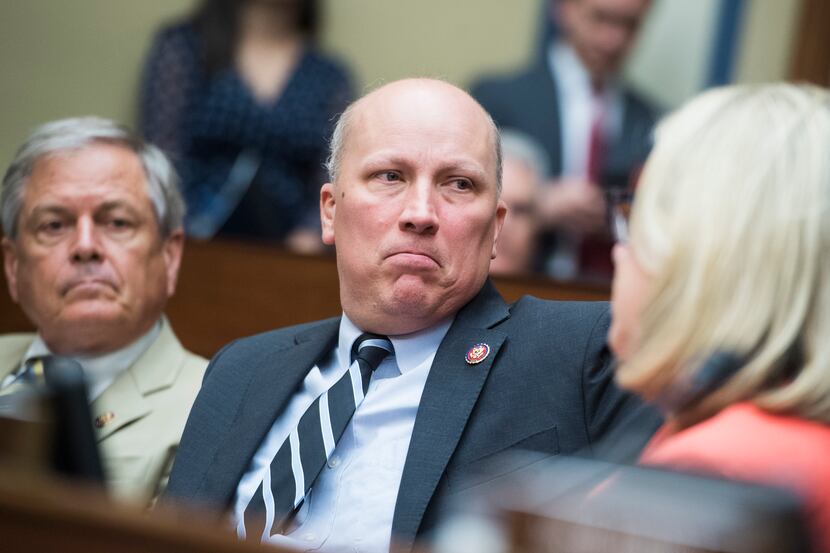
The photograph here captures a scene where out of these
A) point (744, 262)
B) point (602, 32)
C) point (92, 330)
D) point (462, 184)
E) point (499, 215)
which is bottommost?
point (92, 330)

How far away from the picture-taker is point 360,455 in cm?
204

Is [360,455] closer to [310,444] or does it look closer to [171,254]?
Answer: [310,444]

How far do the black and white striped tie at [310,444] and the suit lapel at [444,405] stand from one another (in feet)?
0.45

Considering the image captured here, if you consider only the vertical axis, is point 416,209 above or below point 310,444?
above

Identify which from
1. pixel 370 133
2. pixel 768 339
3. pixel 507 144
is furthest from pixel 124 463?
pixel 507 144

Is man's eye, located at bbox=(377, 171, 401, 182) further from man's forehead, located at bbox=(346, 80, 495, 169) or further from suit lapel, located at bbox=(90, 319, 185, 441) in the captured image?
suit lapel, located at bbox=(90, 319, 185, 441)

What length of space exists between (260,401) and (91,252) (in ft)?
2.08

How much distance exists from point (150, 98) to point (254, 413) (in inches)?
97.6

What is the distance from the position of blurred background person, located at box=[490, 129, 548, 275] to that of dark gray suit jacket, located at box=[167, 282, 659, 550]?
1482 millimetres

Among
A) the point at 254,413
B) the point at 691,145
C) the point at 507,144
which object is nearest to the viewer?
the point at 691,145

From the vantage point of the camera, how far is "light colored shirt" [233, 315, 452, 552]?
1.96m

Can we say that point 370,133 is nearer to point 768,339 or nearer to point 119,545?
point 768,339

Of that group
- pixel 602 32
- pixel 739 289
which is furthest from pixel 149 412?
pixel 602 32

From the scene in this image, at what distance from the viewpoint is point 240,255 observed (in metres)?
3.27
